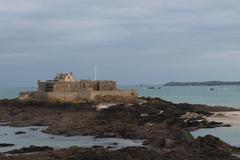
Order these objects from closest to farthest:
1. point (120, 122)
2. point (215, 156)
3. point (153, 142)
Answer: point (215, 156)
point (153, 142)
point (120, 122)

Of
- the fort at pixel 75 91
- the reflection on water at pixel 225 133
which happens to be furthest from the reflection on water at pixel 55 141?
the fort at pixel 75 91

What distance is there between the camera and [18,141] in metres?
28.4

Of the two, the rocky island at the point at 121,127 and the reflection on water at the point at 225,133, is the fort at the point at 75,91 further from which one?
the reflection on water at the point at 225,133

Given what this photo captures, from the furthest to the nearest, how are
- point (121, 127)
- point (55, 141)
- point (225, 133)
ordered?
point (121, 127) → point (225, 133) → point (55, 141)

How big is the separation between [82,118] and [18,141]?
376 inches

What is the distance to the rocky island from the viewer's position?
2012cm

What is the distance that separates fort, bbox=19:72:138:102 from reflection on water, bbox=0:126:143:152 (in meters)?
15.9

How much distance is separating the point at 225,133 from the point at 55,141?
9.81m

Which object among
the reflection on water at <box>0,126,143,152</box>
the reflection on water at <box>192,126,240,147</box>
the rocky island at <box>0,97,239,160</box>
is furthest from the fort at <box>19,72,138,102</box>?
the reflection on water at <box>192,126,240,147</box>

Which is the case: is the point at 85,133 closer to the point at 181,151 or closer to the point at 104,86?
the point at 181,151

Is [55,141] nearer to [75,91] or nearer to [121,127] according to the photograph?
[121,127]

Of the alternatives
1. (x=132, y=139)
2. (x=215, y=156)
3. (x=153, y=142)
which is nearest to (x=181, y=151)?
(x=215, y=156)

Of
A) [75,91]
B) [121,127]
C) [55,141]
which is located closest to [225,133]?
[121,127]

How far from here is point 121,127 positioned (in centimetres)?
3139
